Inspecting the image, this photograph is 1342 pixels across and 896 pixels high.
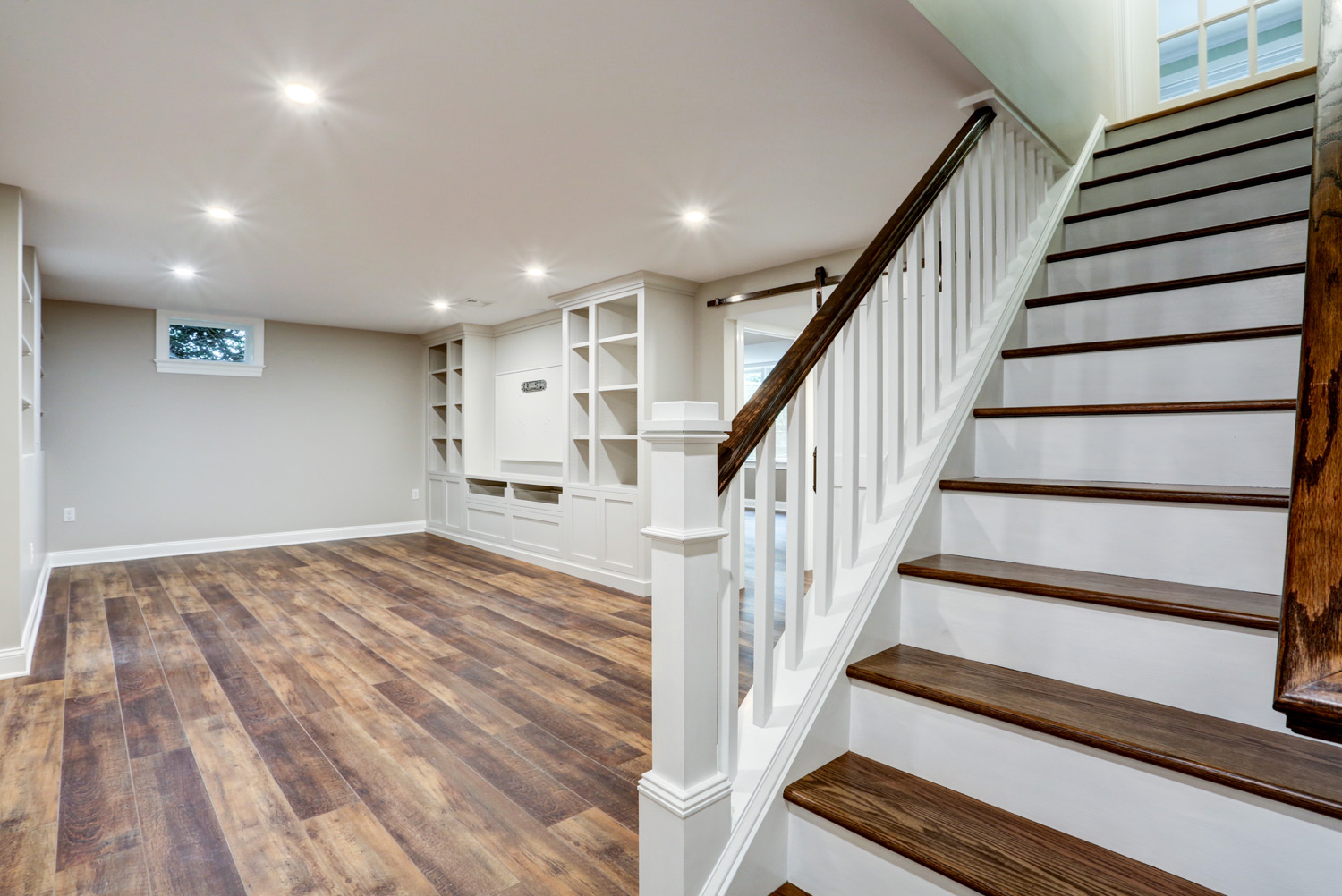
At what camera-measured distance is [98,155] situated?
262 cm

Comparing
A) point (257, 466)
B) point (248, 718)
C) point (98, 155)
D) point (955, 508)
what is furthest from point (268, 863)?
point (257, 466)

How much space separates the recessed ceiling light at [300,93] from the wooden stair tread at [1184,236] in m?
2.64

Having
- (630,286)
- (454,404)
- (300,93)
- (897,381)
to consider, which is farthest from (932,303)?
(454,404)

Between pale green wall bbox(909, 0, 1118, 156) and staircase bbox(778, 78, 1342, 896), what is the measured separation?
78cm

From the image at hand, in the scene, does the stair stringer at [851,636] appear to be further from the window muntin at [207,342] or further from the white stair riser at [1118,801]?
the window muntin at [207,342]

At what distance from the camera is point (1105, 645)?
4.17 ft

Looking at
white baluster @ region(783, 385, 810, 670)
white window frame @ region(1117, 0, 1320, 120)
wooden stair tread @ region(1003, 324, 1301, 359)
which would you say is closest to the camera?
white baluster @ region(783, 385, 810, 670)

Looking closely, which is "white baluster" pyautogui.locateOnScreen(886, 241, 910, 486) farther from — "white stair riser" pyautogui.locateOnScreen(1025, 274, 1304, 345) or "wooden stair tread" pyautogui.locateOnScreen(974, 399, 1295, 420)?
"white stair riser" pyautogui.locateOnScreen(1025, 274, 1304, 345)

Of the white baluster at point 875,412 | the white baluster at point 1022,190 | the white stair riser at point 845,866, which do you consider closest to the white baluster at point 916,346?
the white baluster at point 875,412

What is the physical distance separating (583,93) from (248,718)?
2.68 metres

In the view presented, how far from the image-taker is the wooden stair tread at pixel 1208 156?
2.38m

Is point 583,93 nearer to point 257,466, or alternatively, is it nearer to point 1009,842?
point 1009,842

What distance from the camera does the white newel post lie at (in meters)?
1.19

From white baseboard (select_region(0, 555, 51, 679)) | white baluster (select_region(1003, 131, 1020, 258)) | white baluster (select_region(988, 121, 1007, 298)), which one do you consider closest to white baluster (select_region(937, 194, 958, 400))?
white baluster (select_region(988, 121, 1007, 298))
